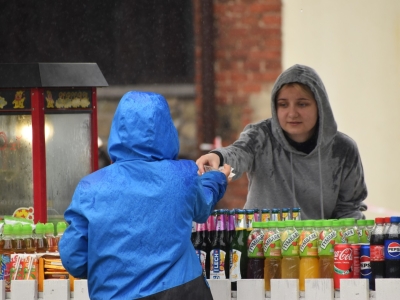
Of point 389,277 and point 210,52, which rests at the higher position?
point 210,52

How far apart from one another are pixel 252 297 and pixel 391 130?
15.9 ft

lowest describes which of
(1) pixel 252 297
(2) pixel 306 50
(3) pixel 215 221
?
(1) pixel 252 297

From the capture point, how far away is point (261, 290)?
3559 mm

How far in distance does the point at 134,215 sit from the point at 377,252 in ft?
3.22

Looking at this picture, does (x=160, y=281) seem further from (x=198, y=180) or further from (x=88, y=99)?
(x=88, y=99)

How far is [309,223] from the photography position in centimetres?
357

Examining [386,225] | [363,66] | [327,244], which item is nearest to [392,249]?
[386,225]

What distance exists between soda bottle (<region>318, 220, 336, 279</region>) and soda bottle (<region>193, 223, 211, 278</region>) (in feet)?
1.60

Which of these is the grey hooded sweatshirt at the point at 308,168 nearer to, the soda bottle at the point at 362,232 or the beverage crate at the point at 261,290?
the soda bottle at the point at 362,232

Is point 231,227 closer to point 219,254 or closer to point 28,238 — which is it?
point 219,254

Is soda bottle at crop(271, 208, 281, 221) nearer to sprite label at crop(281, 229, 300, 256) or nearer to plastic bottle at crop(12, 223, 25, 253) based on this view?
sprite label at crop(281, 229, 300, 256)

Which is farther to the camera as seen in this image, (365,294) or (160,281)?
(365,294)

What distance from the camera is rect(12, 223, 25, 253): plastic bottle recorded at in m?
3.90

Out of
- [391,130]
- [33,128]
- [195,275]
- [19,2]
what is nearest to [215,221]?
[195,275]
